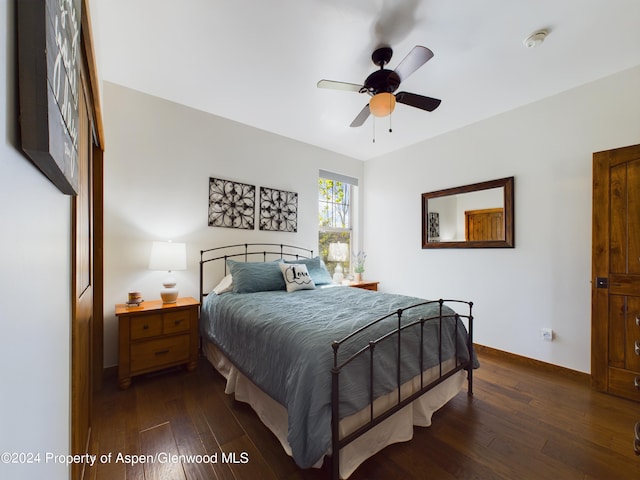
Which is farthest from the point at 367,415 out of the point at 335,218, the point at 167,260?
the point at 335,218

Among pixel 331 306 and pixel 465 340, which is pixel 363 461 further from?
pixel 465 340

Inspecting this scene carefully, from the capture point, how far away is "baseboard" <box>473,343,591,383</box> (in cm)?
250

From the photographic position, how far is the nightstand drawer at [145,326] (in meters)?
2.28

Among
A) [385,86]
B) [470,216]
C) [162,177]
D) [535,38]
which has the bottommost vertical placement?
[470,216]

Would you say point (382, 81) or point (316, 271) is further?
point (316, 271)

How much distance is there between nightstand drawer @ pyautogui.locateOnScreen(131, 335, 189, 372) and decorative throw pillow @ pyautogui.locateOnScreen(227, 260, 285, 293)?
0.68 metres

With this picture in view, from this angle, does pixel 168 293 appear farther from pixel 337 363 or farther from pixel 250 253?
pixel 337 363

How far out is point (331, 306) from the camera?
7.13 ft

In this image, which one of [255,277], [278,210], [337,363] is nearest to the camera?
[337,363]

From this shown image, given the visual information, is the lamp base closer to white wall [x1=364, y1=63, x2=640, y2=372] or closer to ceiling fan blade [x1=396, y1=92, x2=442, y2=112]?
ceiling fan blade [x1=396, y1=92, x2=442, y2=112]

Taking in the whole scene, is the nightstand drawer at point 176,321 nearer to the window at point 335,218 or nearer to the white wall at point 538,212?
the window at point 335,218

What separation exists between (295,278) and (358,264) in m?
1.82

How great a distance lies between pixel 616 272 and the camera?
223 centimetres

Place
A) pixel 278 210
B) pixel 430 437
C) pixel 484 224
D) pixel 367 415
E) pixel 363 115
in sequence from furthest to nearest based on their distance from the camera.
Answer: pixel 278 210, pixel 484 224, pixel 363 115, pixel 430 437, pixel 367 415
